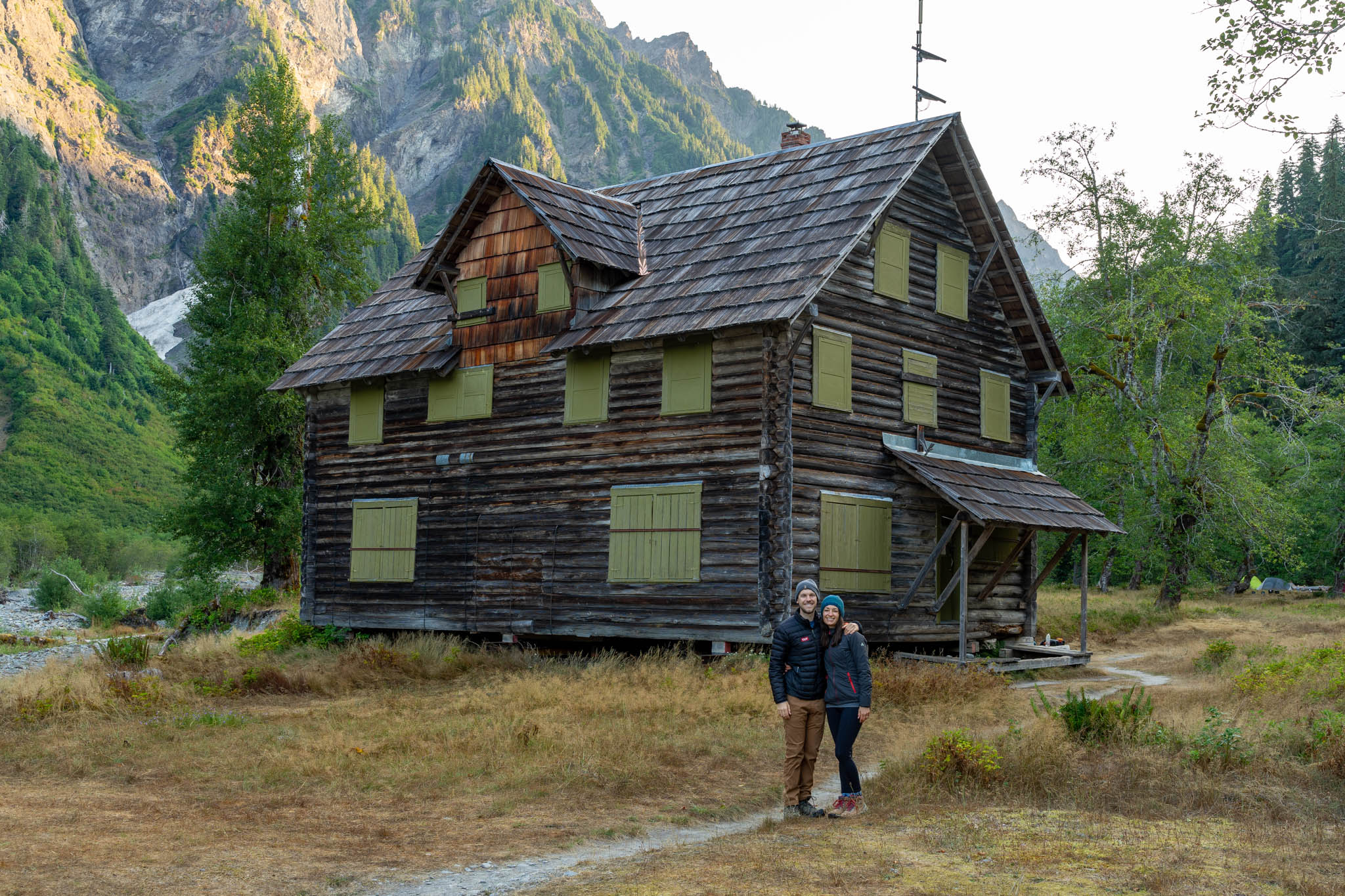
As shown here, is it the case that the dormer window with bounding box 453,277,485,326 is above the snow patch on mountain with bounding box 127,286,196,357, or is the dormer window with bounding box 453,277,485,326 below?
below

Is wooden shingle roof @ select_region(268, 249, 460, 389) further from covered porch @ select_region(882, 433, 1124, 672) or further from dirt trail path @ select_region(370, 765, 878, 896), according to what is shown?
dirt trail path @ select_region(370, 765, 878, 896)

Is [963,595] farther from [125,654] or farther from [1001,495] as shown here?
[125,654]

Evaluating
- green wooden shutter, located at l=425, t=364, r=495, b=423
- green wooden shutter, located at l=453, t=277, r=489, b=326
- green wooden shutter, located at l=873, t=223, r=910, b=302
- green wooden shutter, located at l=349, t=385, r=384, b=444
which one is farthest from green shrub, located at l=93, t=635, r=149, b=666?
green wooden shutter, located at l=873, t=223, r=910, b=302

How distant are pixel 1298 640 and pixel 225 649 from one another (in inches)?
842

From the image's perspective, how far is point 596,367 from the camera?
Answer: 850 inches

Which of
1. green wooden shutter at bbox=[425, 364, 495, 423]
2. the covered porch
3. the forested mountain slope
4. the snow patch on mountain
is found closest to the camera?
the covered porch

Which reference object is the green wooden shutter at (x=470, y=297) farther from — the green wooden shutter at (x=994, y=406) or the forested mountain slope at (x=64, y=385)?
the forested mountain slope at (x=64, y=385)

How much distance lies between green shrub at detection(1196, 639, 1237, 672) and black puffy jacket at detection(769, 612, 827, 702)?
12.9 metres

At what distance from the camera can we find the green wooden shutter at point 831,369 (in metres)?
20.0

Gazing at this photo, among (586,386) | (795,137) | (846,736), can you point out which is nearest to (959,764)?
(846,736)

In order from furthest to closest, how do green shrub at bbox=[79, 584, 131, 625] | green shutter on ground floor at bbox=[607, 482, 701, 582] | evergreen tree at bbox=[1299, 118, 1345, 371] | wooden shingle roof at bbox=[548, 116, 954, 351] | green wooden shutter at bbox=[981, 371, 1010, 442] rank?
evergreen tree at bbox=[1299, 118, 1345, 371], green shrub at bbox=[79, 584, 131, 625], green wooden shutter at bbox=[981, 371, 1010, 442], green shutter on ground floor at bbox=[607, 482, 701, 582], wooden shingle roof at bbox=[548, 116, 954, 351]

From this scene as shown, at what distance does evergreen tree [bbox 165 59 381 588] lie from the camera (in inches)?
A: 1378

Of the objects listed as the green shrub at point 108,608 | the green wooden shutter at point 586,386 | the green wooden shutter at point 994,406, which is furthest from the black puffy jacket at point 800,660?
the green shrub at point 108,608

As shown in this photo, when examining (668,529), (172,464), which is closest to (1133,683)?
(668,529)
